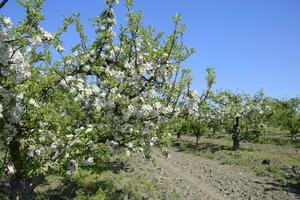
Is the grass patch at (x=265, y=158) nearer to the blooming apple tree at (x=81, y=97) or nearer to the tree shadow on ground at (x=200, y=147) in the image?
the tree shadow on ground at (x=200, y=147)

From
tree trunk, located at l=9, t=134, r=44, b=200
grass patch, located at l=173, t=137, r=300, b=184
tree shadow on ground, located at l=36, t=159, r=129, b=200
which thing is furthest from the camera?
grass patch, located at l=173, t=137, r=300, b=184

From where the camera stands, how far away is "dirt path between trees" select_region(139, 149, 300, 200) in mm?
21469

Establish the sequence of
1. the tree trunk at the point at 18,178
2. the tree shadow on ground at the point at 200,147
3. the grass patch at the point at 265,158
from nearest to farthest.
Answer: the tree trunk at the point at 18,178 → the grass patch at the point at 265,158 → the tree shadow on ground at the point at 200,147

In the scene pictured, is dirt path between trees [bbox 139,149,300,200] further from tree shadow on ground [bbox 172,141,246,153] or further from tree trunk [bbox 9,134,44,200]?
tree trunk [bbox 9,134,44,200]

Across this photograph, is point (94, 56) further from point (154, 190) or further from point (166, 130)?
point (154, 190)

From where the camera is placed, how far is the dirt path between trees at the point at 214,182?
2147 centimetres

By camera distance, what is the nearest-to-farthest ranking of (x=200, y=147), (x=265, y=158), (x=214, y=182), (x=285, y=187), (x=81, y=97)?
(x=81, y=97)
(x=285, y=187)
(x=214, y=182)
(x=265, y=158)
(x=200, y=147)

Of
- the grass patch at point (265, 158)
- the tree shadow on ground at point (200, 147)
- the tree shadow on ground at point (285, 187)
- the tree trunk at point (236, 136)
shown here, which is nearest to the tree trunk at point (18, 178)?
the tree shadow on ground at point (285, 187)

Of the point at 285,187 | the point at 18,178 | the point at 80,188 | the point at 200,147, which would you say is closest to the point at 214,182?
the point at 285,187

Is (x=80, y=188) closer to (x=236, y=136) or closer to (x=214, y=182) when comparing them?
(x=214, y=182)

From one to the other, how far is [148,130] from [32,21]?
4290 millimetres

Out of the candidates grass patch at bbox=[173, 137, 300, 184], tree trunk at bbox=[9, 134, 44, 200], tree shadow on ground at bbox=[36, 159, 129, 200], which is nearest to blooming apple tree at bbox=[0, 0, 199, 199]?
tree trunk at bbox=[9, 134, 44, 200]

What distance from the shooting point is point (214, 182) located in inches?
984

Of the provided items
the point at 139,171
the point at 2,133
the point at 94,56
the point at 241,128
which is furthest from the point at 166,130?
the point at 241,128
